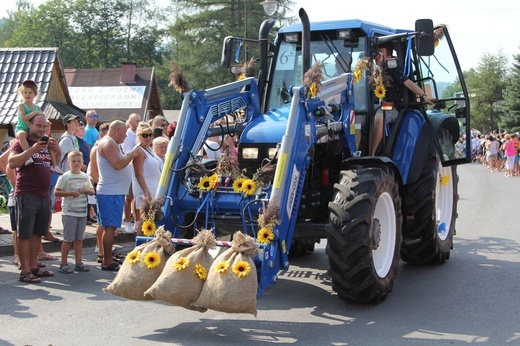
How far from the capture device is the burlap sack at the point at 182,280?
18.5 ft

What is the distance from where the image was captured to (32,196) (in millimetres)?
8125

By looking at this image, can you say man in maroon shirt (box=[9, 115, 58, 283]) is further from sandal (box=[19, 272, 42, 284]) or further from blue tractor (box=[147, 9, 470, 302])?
blue tractor (box=[147, 9, 470, 302])

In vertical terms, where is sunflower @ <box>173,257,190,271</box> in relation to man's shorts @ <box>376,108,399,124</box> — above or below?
below

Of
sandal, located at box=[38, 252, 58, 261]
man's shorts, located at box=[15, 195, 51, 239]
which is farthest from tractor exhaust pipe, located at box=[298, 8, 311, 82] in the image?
sandal, located at box=[38, 252, 58, 261]

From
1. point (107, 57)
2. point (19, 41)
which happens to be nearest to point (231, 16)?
point (107, 57)

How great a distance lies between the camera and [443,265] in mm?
9062

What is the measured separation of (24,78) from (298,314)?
658 inches

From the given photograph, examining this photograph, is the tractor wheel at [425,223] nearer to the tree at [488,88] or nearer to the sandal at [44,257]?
the sandal at [44,257]

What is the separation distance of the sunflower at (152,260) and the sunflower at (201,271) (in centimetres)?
39

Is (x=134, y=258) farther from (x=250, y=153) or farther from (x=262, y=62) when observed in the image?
(x=262, y=62)

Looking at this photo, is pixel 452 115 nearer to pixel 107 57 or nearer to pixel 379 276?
pixel 379 276

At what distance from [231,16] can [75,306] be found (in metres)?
46.6

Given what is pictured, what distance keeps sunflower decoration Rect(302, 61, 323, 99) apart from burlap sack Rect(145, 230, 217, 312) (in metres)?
1.82

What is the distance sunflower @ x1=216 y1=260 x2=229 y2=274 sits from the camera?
18.3 ft
